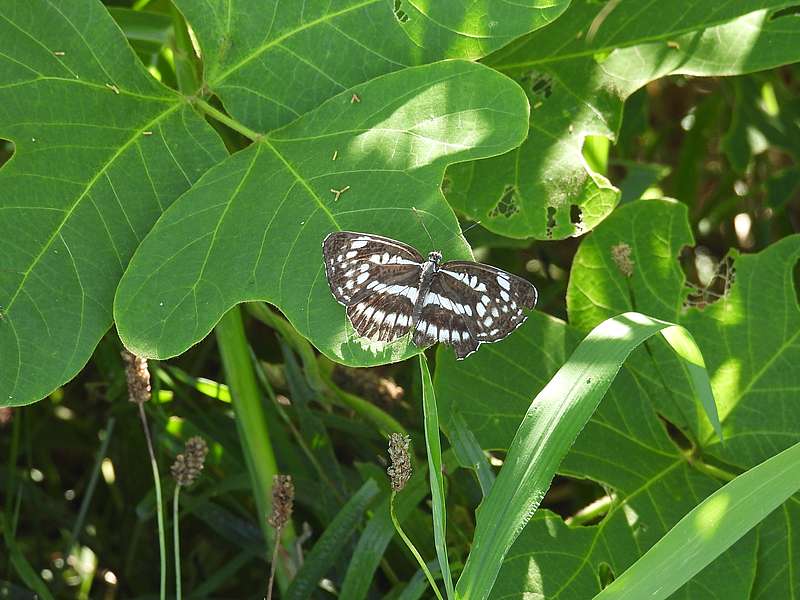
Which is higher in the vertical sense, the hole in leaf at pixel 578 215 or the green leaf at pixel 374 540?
the hole in leaf at pixel 578 215

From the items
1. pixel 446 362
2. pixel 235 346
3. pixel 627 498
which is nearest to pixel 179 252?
pixel 235 346

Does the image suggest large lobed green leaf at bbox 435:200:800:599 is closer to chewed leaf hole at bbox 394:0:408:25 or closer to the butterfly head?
the butterfly head

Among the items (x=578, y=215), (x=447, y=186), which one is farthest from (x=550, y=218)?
(x=447, y=186)

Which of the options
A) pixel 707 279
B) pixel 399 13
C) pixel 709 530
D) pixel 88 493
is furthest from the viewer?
pixel 707 279

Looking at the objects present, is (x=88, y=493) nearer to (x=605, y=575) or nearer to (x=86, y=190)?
(x=86, y=190)

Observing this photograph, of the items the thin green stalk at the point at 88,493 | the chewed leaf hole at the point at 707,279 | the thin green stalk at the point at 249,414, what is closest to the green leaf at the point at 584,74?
the chewed leaf hole at the point at 707,279

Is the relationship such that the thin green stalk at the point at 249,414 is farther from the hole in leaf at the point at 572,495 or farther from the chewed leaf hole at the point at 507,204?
the hole in leaf at the point at 572,495
